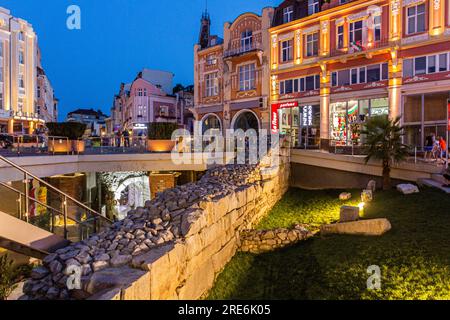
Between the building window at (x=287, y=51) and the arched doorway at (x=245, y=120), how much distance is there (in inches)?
216

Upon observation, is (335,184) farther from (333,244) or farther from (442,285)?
(442,285)

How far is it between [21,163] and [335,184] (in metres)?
12.8

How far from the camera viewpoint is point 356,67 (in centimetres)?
2412

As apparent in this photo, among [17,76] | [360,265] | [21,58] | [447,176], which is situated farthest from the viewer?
[21,58]

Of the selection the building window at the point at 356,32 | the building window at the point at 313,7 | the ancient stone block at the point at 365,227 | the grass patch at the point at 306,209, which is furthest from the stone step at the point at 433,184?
the building window at the point at 313,7

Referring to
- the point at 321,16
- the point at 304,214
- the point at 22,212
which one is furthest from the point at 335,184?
the point at 321,16

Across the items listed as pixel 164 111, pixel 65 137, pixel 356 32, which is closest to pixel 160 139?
pixel 65 137

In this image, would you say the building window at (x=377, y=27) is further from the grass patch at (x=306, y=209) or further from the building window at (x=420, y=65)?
the grass patch at (x=306, y=209)

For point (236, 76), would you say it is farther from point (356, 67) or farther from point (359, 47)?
point (359, 47)

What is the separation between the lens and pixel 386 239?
7961 mm

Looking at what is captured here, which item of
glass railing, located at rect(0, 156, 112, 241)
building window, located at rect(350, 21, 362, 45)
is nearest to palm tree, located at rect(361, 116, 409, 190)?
glass railing, located at rect(0, 156, 112, 241)

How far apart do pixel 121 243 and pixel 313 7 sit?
26.6 metres

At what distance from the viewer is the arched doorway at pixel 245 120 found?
103 ft

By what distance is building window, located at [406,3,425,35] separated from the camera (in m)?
21.2
